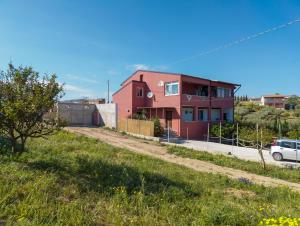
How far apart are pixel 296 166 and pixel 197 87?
17.2 meters

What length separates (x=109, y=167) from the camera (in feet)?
33.4

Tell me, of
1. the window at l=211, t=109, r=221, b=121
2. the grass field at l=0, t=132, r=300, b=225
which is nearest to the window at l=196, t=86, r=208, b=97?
the window at l=211, t=109, r=221, b=121

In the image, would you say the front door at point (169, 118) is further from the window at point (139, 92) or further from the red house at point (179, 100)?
the window at point (139, 92)

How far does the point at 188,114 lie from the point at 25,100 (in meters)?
21.7

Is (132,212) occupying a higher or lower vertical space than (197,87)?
lower

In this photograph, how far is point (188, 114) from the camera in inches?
1104

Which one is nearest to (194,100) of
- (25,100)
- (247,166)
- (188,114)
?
(188,114)

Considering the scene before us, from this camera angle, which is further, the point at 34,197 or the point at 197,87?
the point at 197,87

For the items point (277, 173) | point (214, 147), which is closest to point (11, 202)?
point (277, 173)

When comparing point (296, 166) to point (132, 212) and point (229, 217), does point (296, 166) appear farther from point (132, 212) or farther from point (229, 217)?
point (132, 212)

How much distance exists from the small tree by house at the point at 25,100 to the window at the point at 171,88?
755 inches

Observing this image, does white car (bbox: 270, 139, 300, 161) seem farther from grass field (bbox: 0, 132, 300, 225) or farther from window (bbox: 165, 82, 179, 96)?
window (bbox: 165, 82, 179, 96)

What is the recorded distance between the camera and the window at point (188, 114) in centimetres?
2744

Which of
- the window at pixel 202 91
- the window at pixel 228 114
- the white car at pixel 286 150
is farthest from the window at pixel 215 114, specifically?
the white car at pixel 286 150
